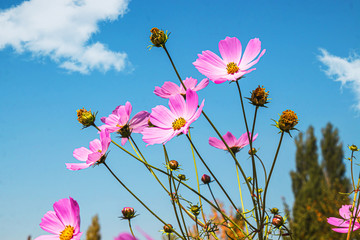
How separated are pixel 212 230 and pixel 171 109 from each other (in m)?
0.29

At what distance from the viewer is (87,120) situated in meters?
0.86

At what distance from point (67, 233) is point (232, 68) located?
473 mm

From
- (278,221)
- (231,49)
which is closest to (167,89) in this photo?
(231,49)

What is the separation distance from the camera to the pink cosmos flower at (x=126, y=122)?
31.5 inches

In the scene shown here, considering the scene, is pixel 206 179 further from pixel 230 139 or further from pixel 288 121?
pixel 288 121

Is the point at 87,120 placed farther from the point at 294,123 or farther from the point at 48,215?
the point at 294,123

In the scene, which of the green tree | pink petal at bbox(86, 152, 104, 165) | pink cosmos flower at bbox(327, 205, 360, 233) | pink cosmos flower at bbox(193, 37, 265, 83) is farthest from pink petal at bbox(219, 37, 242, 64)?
the green tree

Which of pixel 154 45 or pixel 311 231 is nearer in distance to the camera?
pixel 154 45

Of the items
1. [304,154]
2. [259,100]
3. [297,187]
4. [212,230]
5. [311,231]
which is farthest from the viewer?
[304,154]

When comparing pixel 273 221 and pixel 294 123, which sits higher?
pixel 294 123

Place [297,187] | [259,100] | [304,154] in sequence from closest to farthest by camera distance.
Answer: [259,100] < [297,187] < [304,154]

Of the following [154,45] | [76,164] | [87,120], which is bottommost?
[76,164]

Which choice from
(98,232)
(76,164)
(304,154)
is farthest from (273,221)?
(304,154)

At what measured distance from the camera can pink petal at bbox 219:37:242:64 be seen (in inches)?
30.7
